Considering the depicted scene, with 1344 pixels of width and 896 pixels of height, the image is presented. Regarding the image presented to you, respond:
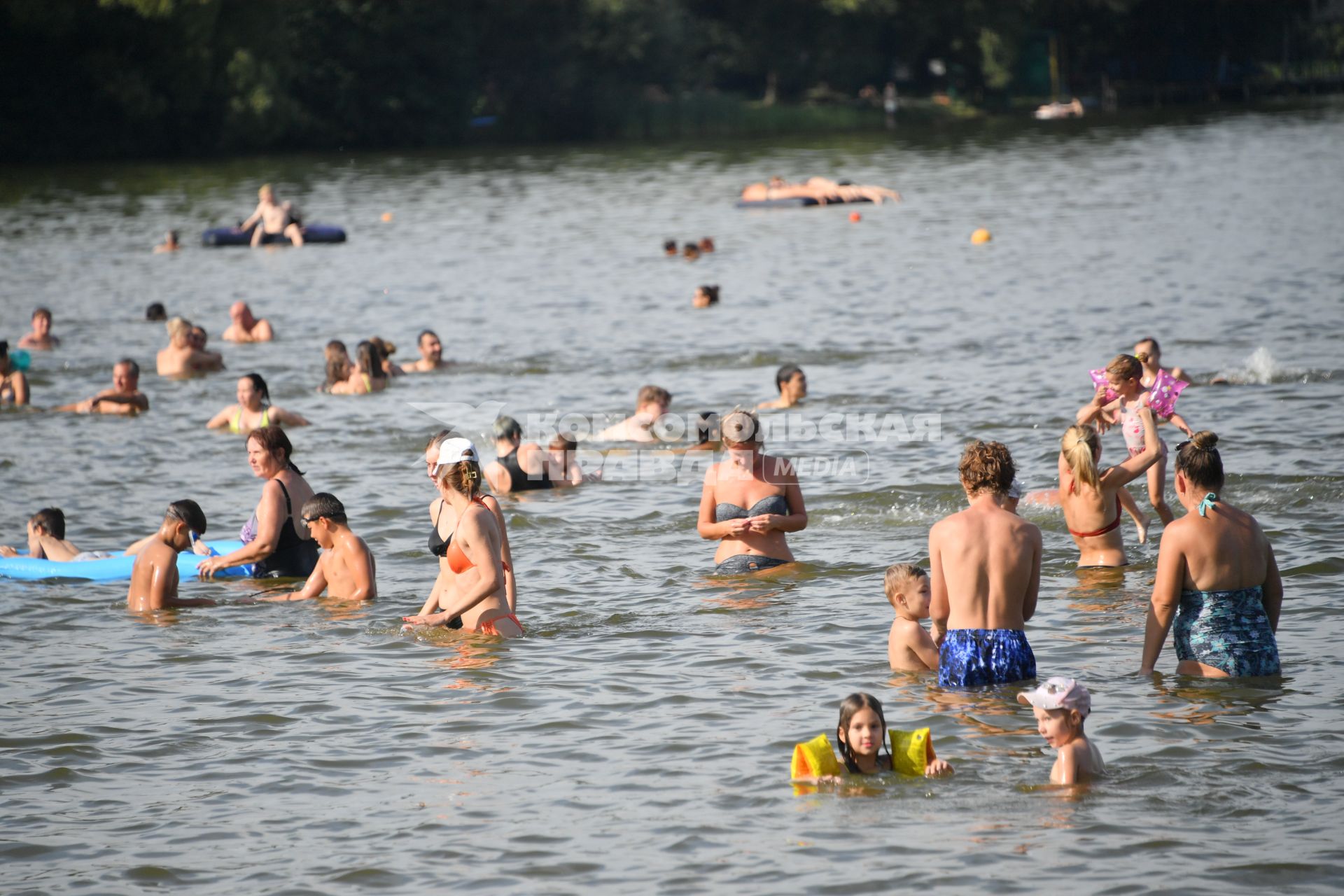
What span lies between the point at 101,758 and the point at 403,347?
1606 cm

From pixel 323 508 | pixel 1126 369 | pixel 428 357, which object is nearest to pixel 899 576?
pixel 1126 369

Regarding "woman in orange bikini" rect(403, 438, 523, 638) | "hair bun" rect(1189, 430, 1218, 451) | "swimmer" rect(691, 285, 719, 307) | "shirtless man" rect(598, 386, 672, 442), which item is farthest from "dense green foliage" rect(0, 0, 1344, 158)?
"hair bun" rect(1189, 430, 1218, 451)

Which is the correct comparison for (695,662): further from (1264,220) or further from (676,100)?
(676,100)

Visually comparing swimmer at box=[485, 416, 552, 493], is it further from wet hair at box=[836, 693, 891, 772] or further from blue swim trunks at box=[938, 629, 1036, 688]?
wet hair at box=[836, 693, 891, 772]

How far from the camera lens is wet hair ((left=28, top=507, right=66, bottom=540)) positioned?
493 inches

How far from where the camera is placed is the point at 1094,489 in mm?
10633

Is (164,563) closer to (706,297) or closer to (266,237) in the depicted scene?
(706,297)

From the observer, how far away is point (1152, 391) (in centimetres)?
1173

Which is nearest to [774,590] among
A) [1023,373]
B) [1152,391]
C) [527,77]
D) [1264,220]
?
[1152,391]

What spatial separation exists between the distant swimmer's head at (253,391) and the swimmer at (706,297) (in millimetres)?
10768

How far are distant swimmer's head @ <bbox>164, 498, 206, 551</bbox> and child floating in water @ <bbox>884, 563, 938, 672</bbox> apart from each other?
16.3 feet

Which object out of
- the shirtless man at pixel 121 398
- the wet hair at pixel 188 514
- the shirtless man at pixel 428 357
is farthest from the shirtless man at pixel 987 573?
the shirtless man at pixel 428 357

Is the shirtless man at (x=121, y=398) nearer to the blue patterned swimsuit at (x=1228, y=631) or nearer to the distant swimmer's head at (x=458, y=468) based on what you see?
the distant swimmer's head at (x=458, y=468)

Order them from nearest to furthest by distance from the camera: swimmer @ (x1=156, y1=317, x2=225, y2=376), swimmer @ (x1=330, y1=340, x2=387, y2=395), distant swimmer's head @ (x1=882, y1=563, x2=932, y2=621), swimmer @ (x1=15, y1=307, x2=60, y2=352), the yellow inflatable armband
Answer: the yellow inflatable armband
distant swimmer's head @ (x1=882, y1=563, x2=932, y2=621)
swimmer @ (x1=330, y1=340, x2=387, y2=395)
swimmer @ (x1=156, y1=317, x2=225, y2=376)
swimmer @ (x1=15, y1=307, x2=60, y2=352)
